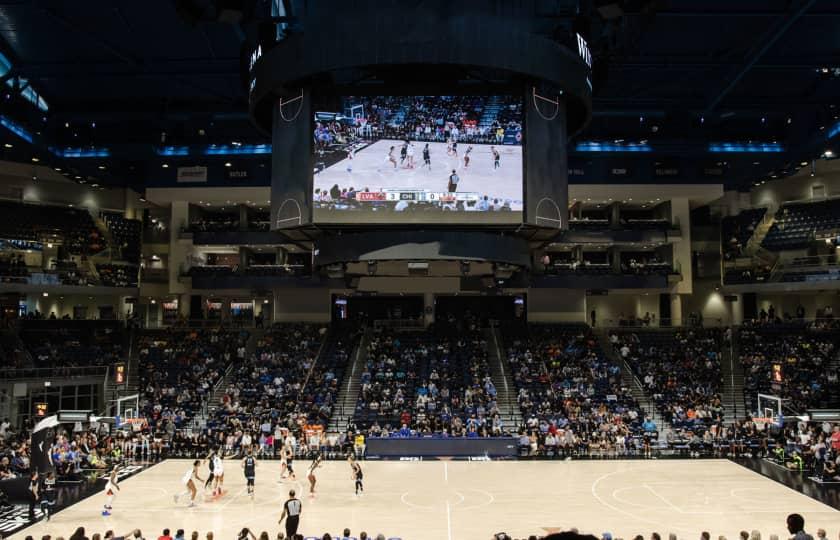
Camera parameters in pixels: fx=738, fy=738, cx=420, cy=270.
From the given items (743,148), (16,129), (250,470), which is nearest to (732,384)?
(743,148)

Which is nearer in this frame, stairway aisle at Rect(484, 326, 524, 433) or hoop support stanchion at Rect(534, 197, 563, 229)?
hoop support stanchion at Rect(534, 197, 563, 229)

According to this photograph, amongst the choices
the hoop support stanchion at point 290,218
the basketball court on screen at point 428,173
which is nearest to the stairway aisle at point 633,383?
the basketball court on screen at point 428,173

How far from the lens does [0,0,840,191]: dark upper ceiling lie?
90.8ft

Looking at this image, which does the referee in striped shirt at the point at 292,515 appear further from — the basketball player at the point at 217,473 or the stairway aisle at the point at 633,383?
the stairway aisle at the point at 633,383

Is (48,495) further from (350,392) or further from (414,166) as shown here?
(350,392)

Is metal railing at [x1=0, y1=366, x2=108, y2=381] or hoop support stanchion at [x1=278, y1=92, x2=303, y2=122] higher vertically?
hoop support stanchion at [x1=278, y1=92, x2=303, y2=122]

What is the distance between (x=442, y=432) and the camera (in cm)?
3219

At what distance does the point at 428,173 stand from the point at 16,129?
22633 millimetres

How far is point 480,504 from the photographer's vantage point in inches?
884

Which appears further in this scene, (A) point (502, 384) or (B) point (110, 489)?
(A) point (502, 384)

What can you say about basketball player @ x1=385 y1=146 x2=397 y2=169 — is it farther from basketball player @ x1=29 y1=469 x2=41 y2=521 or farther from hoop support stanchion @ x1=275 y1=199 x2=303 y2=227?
basketball player @ x1=29 y1=469 x2=41 y2=521

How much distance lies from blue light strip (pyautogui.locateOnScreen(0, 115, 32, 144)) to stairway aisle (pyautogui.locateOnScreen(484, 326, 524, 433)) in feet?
87.4

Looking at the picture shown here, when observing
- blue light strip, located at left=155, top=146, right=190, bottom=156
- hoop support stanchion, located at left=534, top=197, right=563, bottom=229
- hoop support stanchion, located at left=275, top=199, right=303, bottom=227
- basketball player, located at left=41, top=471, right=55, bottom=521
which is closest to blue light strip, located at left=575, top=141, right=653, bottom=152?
hoop support stanchion, located at left=534, top=197, right=563, bottom=229

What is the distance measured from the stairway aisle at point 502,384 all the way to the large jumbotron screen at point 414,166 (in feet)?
40.7
